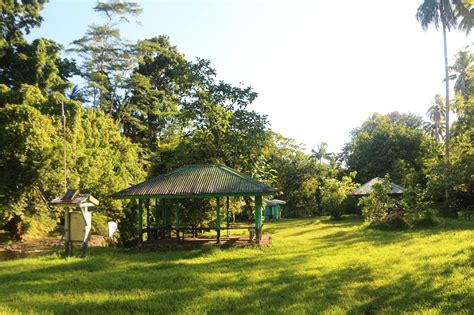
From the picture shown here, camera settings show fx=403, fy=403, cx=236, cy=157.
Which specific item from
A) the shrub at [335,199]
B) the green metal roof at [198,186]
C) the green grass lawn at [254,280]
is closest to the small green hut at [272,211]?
the shrub at [335,199]

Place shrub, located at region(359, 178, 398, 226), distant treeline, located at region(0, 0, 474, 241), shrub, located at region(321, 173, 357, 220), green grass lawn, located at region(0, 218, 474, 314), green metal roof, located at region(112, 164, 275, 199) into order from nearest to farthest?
1. green grass lawn, located at region(0, 218, 474, 314)
2. green metal roof, located at region(112, 164, 275, 199)
3. distant treeline, located at region(0, 0, 474, 241)
4. shrub, located at region(359, 178, 398, 226)
5. shrub, located at region(321, 173, 357, 220)

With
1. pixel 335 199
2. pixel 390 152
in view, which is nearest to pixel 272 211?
pixel 335 199

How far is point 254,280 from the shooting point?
9359 mm

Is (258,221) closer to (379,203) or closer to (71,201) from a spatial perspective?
(71,201)

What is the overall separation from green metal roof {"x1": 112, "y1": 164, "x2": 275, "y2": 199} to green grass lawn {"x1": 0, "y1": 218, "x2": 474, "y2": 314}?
2062 millimetres

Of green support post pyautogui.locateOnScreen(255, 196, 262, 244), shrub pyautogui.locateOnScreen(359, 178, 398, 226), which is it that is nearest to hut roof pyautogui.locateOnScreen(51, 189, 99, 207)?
green support post pyautogui.locateOnScreen(255, 196, 262, 244)

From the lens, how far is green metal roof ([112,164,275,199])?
1473 cm

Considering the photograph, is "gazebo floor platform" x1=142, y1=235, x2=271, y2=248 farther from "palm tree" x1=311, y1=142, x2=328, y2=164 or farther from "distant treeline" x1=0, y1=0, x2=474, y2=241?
"palm tree" x1=311, y1=142, x2=328, y2=164

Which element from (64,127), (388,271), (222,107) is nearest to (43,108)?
(64,127)

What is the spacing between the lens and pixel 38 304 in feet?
25.1

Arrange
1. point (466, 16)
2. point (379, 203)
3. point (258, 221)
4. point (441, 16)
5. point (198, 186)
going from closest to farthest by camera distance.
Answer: point (198, 186) → point (258, 221) → point (466, 16) → point (379, 203) → point (441, 16)

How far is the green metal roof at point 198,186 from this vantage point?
14734 mm

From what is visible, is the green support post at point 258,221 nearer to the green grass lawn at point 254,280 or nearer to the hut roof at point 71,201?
the green grass lawn at point 254,280

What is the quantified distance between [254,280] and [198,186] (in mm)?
6474
